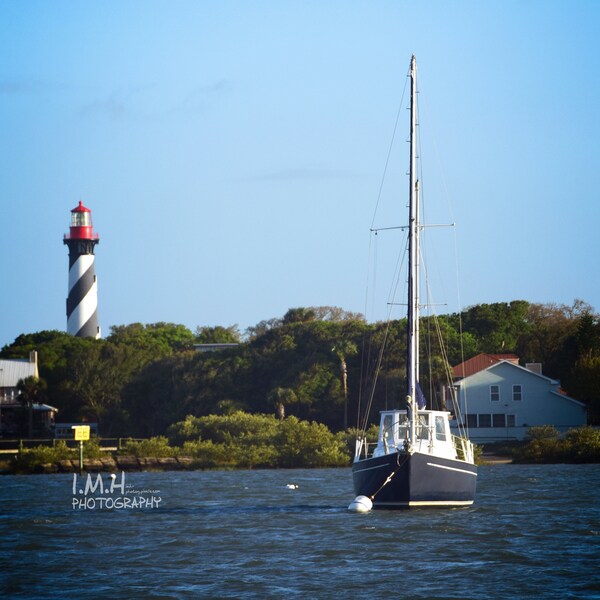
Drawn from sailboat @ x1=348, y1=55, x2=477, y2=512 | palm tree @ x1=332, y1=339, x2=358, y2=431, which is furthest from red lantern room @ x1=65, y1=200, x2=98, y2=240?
sailboat @ x1=348, y1=55, x2=477, y2=512

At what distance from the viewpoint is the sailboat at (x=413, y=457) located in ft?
118

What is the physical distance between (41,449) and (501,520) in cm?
4104

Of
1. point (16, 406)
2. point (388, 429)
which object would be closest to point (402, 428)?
point (388, 429)

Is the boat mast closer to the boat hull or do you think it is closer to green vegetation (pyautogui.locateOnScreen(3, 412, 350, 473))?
the boat hull

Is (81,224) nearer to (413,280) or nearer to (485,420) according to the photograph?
(485,420)

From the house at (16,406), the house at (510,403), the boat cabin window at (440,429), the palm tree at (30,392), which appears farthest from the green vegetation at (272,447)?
the boat cabin window at (440,429)

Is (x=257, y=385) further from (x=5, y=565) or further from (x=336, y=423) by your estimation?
(x=5, y=565)

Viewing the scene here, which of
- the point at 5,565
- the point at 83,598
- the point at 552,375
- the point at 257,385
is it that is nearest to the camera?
the point at 83,598

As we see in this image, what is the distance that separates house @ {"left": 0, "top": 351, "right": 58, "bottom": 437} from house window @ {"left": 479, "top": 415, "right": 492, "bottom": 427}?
37831mm

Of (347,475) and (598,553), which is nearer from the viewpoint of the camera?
(598,553)

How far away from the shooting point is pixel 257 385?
94.2 meters

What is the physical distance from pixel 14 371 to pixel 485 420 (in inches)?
1821

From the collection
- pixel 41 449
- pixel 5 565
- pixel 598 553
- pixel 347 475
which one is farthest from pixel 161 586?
pixel 41 449

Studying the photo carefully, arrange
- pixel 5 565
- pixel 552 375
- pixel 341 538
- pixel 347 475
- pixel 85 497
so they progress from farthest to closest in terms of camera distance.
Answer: pixel 552 375, pixel 347 475, pixel 85 497, pixel 341 538, pixel 5 565
